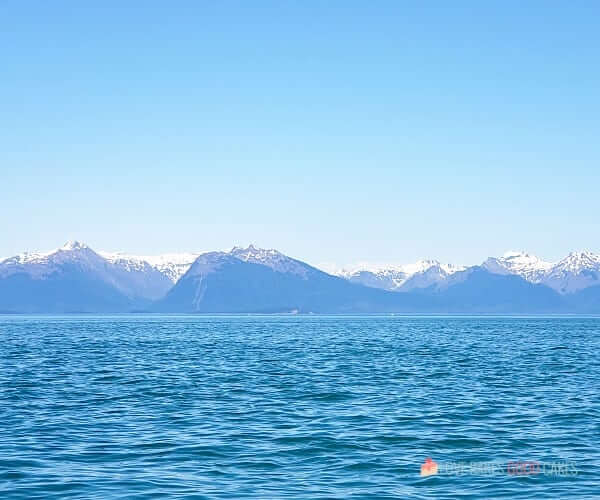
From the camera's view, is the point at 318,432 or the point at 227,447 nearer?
the point at 227,447

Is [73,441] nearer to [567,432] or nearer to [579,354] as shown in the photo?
[567,432]

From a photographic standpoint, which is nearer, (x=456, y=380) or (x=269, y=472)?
(x=269, y=472)

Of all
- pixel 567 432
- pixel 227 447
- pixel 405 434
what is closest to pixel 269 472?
pixel 227 447

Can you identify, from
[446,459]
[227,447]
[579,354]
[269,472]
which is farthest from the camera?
[579,354]

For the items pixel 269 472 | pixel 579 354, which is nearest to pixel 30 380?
pixel 269 472

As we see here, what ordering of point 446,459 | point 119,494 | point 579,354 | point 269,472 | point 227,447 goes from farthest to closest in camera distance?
point 579,354 < point 227,447 < point 446,459 < point 269,472 < point 119,494

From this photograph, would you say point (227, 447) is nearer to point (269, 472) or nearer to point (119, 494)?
point (269, 472)

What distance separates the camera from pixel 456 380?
46781 millimetres

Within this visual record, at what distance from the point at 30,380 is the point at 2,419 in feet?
51.2

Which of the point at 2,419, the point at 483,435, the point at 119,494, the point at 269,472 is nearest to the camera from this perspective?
the point at 119,494

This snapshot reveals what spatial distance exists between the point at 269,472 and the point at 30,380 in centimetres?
2810

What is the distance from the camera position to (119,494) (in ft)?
67.3

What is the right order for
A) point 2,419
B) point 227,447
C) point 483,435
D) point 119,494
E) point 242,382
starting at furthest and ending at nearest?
point 242,382 < point 2,419 < point 483,435 < point 227,447 < point 119,494

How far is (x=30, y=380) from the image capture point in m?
47.0
